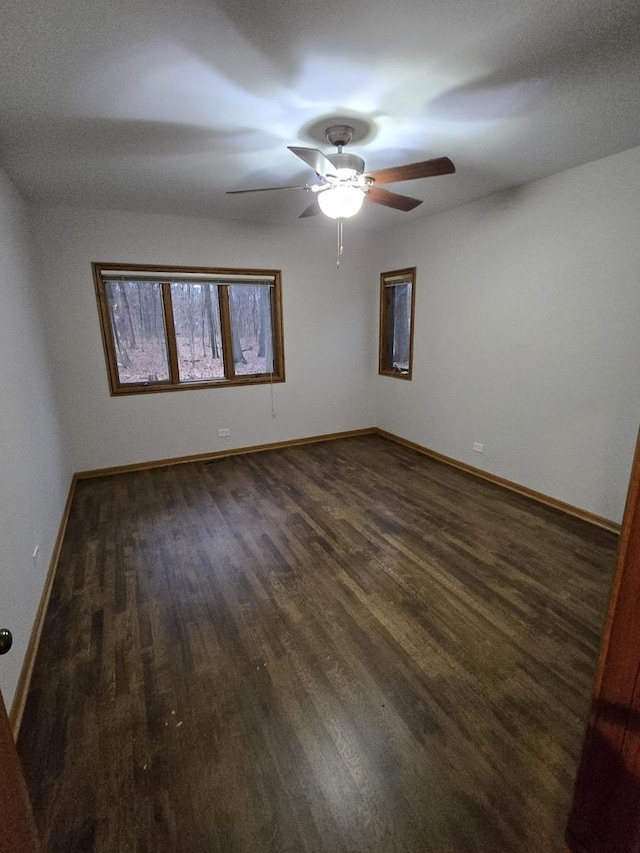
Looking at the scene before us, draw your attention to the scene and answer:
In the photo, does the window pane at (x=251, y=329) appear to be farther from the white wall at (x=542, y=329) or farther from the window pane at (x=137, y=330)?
the white wall at (x=542, y=329)

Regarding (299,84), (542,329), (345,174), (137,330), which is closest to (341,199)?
(345,174)

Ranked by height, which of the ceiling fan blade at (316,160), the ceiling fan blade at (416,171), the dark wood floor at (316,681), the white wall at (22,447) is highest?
the ceiling fan blade at (316,160)

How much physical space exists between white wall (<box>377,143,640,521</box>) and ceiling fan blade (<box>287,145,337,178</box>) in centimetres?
191

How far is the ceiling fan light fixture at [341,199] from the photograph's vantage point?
2.29 meters

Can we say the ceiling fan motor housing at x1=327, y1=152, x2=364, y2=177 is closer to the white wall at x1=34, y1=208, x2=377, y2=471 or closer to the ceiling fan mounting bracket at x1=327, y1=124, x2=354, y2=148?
the ceiling fan mounting bracket at x1=327, y1=124, x2=354, y2=148

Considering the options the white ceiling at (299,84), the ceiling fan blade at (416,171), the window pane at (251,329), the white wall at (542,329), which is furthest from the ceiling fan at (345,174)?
the window pane at (251,329)

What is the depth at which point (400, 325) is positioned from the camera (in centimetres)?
494

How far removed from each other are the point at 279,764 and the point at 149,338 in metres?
3.82

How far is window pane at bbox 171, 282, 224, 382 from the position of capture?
13.7 ft

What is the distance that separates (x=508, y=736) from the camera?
1500mm

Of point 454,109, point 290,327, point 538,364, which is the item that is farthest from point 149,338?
point 538,364

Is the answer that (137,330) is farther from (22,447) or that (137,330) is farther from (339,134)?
(339,134)

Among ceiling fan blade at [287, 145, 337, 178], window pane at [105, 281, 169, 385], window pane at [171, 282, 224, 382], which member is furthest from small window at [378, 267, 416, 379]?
window pane at [105, 281, 169, 385]

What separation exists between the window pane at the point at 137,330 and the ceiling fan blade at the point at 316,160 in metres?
2.50
